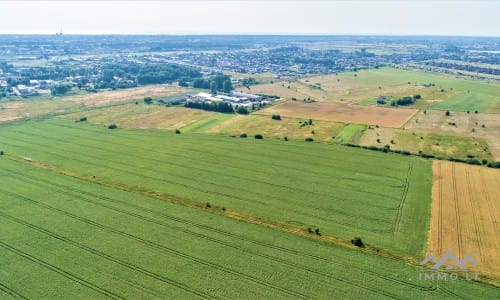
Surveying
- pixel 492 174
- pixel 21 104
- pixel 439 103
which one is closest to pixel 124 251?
pixel 492 174

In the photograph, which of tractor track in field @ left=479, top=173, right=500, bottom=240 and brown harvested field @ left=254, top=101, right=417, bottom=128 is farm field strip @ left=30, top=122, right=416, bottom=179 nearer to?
tractor track in field @ left=479, top=173, right=500, bottom=240

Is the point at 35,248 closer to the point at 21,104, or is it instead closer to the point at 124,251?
the point at 124,251

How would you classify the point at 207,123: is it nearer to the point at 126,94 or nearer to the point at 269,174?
the point at 269,174

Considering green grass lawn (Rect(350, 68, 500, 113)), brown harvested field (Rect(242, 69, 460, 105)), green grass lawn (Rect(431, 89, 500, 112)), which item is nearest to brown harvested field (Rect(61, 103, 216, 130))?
brown harvested field (Rect(242, 69, 460, 105))

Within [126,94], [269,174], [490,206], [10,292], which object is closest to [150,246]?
[10,292]

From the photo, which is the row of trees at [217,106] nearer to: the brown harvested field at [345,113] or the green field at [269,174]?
the brown harvested field at [345,113]

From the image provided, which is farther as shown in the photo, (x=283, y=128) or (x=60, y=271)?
(x=283, y=128)
